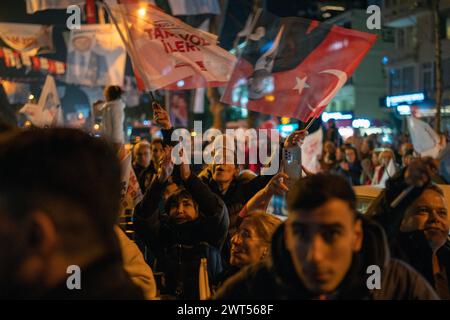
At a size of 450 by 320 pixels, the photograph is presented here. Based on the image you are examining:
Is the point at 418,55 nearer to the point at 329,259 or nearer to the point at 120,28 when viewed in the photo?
the point at 120,28

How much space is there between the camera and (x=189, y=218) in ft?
13.4

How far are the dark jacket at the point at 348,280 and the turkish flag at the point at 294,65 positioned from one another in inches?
119

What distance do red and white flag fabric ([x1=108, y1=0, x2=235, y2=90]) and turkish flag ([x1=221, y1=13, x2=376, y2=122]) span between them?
321 millimetres

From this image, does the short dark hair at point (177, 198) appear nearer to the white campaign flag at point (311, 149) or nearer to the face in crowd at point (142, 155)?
the face in crowd at point (142, 155)

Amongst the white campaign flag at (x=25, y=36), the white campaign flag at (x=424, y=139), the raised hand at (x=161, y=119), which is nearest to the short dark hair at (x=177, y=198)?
the raised hand at (x=161, y=119)

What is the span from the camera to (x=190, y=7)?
13.4 metres

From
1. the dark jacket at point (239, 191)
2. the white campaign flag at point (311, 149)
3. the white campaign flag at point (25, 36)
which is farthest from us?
the white campaign flag at point (25, 36)

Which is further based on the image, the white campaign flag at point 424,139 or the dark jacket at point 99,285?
the white campaign flag at point 424,139

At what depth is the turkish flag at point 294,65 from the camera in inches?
204

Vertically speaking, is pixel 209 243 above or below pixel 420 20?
below

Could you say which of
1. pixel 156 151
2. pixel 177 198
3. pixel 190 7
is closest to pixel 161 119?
pixel 177 198

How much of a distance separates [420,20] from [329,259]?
37.3m

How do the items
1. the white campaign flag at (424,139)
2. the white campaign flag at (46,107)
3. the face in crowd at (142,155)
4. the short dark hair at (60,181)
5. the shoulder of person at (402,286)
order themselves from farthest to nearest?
the white campaign flag at (424,139)
the white campaign flag at (46,107)
the face in crowd at (142,155)
the shoulder of person at (402,286)
the short dark hair at (60,181)
